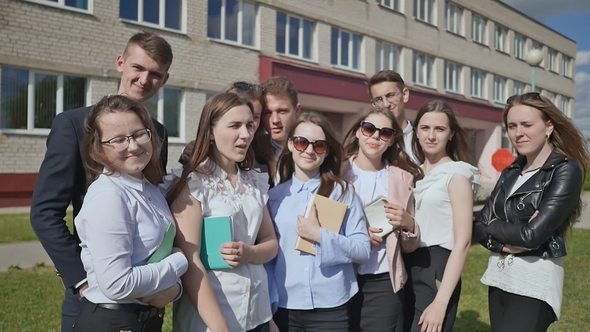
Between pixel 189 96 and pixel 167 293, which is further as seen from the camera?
pixel 189 96

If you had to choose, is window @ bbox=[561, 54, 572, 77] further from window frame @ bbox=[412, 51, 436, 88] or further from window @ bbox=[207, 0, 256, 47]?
window @ bbox=[207, 0, 256, 47]

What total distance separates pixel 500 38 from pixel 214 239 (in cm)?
3477

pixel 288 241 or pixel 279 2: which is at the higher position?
pixel 279 2

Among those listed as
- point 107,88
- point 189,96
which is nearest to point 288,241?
point 107,88

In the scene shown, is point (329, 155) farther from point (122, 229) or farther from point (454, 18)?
point (454, 18)

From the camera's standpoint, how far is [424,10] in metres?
26.6

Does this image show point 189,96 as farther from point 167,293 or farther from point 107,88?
point 167,293

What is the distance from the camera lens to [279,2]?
18375 mm

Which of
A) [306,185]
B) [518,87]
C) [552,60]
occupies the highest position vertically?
[552,60]

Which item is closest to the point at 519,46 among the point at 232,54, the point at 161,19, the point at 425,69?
the point at 425,69

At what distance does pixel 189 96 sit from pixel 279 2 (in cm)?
512

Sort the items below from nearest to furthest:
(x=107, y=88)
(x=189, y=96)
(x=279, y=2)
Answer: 1. (x=107, y=88)
2. (x=189, y=96)
3. (x=279, y=2)

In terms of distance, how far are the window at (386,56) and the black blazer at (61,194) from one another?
69.6ft

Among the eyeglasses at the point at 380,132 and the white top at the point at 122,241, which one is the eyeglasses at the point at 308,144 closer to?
the eyeglasses at the point at 380,132
